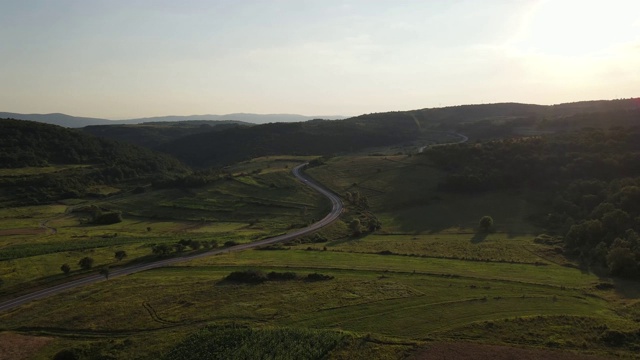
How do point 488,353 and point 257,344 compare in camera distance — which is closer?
point 488,353

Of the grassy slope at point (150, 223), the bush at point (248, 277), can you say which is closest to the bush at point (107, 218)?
the grassy slope at point (150, 223)

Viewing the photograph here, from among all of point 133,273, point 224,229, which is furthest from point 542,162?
point 133,273

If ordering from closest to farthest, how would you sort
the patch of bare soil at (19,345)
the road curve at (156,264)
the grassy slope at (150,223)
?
the patch of bare soil at (19,345) < the road curve at (156,264) < the grassy slope at (150,223)

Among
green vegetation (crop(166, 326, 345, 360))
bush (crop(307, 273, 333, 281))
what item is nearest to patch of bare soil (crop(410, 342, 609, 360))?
green vegetation (crop(166, 326, 345, 360))

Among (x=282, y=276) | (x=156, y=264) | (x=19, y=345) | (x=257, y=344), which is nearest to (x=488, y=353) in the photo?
(x=257, y=344)

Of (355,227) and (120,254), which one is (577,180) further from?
(120,254)

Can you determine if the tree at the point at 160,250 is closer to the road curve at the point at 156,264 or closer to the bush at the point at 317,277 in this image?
the road curve at the point at 156,264
